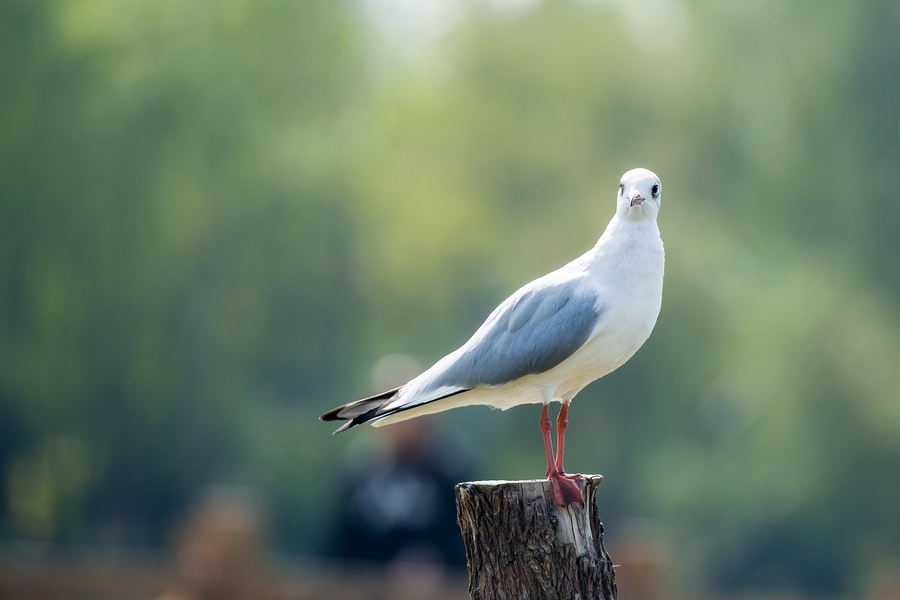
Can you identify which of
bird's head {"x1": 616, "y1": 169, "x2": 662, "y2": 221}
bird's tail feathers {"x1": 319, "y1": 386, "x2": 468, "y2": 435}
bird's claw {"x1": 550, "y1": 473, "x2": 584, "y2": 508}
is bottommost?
bird's claw {"x1": 550, "y1": 473, "x2": 584, "y2": 508}

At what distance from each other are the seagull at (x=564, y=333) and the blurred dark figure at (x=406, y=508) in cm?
226

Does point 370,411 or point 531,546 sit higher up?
point 370,411

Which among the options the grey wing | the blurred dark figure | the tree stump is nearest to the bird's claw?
the tree stump

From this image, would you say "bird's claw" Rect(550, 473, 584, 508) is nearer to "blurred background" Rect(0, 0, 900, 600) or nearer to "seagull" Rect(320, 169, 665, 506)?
"seagull" Rect(320, 169, 665, 506)

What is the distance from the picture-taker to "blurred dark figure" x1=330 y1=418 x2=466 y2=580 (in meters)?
5.45

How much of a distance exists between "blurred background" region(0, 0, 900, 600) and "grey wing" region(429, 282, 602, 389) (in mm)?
7358

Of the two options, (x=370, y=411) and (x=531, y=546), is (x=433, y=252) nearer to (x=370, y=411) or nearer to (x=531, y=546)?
(x=370, y=411)

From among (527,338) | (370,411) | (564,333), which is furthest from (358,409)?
(564,333)

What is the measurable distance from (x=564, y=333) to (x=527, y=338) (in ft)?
0.43

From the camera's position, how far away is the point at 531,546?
2.87 meters

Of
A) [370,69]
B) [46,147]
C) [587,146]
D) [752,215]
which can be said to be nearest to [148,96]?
[46,147]

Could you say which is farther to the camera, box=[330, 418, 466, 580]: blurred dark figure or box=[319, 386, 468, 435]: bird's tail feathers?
box=[330, 418, 466, 580]: blurred dark figure

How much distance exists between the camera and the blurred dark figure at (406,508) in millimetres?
5445

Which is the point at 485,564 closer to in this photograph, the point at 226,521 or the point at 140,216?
the point at 226,521
